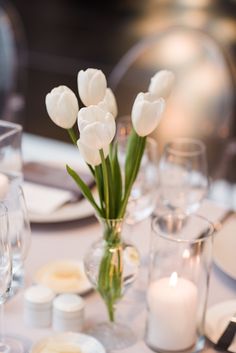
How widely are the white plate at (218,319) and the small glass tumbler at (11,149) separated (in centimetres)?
40

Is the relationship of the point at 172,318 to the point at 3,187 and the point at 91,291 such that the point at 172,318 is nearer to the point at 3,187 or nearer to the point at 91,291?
the point at 91,291

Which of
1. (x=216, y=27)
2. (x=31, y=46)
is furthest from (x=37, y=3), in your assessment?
(x=216, y=27)

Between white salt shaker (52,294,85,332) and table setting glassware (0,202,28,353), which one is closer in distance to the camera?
table setting glassware (0,202,28,353)

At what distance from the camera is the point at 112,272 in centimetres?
100

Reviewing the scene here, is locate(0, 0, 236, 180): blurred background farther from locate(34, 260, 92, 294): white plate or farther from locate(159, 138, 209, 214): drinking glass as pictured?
locate(34, 260, 92, 294): white plate

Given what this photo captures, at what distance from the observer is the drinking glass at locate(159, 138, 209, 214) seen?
4.25 feet

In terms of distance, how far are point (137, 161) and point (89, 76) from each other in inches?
5.3

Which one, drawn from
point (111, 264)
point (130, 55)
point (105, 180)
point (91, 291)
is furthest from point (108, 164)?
point (130, 55)

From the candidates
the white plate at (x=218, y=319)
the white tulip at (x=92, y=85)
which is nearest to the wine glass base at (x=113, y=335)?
the white plate at (x=218, y=319)

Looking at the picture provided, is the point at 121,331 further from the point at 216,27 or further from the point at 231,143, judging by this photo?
the point at 216,27

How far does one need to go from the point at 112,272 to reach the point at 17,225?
15 cm

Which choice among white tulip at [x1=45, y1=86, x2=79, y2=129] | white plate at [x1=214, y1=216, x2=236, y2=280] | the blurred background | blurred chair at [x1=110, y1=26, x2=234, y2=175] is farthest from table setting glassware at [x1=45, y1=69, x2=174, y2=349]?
blurred chair at [x1=110, y1=26, x2=234, y2=175]

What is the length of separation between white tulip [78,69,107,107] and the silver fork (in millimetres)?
368

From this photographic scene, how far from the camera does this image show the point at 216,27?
364 cm
